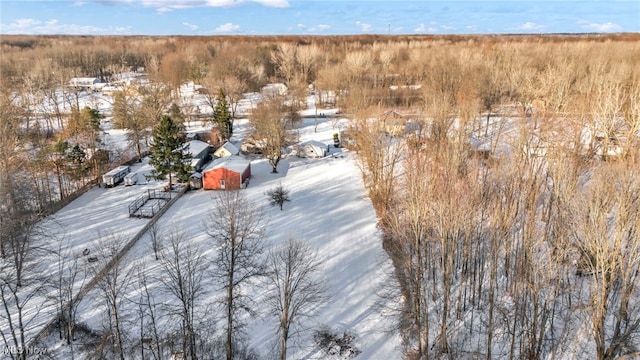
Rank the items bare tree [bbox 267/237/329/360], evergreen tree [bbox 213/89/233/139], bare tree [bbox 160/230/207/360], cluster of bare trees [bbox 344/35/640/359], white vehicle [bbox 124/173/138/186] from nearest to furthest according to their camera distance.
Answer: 1. cluster of bare trees [bbox 344/35/640/359]
2. bare tree [bbox 160/230/207/360]
3. bare tree [bbox 267/237/329/360]
4. white vehicle [bbox 124/173/138/186]
5. evergreen tree [bbox 213/89/233/139]

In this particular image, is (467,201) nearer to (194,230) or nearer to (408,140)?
(408,140)

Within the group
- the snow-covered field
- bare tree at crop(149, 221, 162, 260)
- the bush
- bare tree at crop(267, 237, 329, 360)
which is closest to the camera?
bare tree at crop(267, 237, 329, 360)

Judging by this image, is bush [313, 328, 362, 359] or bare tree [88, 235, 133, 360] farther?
bush [313, 328, 362, 359]

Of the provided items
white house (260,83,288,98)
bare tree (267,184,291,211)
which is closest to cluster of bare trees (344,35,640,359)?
bare tree (267,184,291,211)

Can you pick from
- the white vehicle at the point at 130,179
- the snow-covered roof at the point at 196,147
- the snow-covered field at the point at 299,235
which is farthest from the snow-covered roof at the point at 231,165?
the white vehicle at the point at 130,179

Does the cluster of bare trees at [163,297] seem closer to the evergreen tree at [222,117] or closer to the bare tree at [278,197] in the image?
the bare tree at [278,197]

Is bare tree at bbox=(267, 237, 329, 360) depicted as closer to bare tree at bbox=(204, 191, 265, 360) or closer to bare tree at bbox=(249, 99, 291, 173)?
bare tree at bbox=(204, 191, 265, 360)

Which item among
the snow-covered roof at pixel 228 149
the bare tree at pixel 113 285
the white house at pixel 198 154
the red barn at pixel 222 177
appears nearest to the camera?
the bare tree at pixel 113 285
